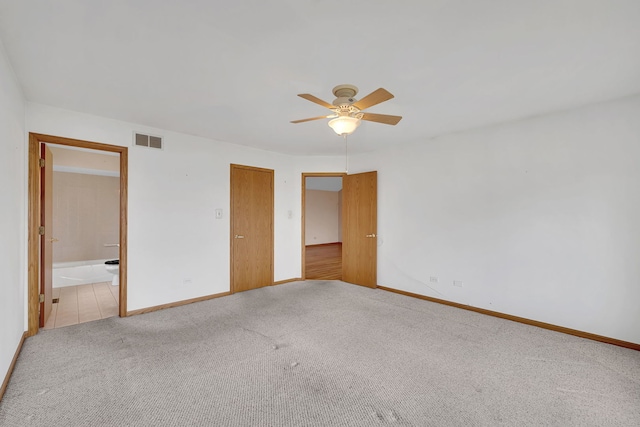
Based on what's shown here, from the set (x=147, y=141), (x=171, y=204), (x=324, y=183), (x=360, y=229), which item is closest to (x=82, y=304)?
(x=171, y=204)

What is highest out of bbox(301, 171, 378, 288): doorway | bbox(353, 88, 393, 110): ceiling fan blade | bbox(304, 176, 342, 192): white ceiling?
bbox(304, 176, 342, 192): white ceiling

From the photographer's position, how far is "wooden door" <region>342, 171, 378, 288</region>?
16.6ft

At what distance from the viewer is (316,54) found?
2.09 m

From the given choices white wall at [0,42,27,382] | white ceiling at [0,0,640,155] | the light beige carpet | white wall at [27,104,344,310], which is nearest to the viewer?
white ceiling at [0,0,640,155]

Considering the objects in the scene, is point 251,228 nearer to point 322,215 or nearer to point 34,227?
point 34,227

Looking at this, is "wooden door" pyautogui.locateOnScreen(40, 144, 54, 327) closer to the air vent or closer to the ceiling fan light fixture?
the air vent

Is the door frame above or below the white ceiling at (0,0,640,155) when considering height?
below

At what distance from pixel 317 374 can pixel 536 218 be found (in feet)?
9.97

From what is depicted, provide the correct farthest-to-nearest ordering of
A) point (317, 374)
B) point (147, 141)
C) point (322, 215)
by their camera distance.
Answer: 1. point (322, 215)
2. point (147, 141)
3. point (317, 374)

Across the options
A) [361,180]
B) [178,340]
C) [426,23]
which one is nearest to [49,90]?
[178,340]

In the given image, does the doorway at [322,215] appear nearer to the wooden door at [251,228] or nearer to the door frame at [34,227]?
the wooden door at [251,228]

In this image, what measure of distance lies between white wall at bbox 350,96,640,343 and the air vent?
3.63 meters

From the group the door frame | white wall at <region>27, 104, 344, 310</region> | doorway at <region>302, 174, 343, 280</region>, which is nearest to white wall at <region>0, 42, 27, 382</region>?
the door frame

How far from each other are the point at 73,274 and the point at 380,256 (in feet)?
18.8
